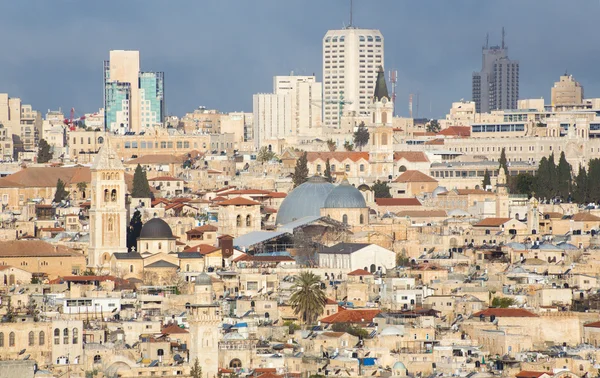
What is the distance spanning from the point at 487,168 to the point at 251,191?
1979 cm

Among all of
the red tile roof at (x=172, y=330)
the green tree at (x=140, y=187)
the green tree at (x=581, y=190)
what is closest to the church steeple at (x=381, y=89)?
the green tree at (x=581, y=190)

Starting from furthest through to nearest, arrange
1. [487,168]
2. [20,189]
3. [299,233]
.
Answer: [487,168]
[20,189]
[299,233]

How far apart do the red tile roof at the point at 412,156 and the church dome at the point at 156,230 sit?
4111 cm

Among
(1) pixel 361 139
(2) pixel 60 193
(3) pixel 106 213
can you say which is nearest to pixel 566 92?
(1) pixel 361 139

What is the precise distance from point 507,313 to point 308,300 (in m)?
7.52

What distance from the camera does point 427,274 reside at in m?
85.9

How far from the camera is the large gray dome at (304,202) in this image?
102 metres

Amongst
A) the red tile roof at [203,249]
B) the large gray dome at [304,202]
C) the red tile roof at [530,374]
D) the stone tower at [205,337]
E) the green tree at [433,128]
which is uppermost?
the green tree at [433,128]

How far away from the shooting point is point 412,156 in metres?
134

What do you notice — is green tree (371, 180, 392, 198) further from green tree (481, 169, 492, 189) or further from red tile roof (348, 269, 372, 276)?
red tile roof (348, 269, 372, 276)

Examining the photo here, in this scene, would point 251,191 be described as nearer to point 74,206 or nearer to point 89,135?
point 74,206

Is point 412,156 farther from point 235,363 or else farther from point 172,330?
point 235,363

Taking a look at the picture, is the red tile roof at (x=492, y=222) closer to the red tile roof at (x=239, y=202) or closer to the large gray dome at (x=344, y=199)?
the large gray dome at (x=344, y=199)

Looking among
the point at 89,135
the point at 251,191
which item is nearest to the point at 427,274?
the point at 251,191
